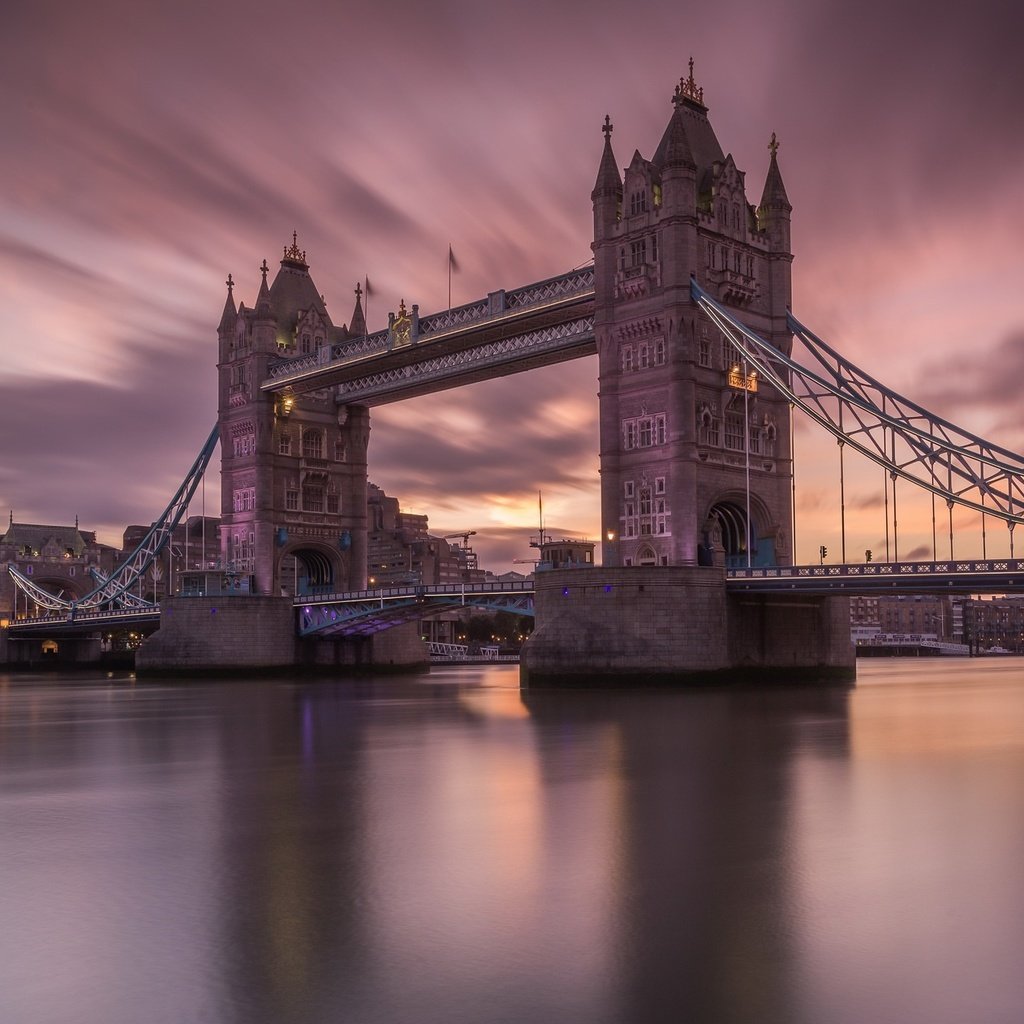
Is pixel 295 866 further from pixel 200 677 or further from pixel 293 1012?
pixel 200 677

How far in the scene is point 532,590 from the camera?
163ft

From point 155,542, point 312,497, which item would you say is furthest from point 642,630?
point 155,542

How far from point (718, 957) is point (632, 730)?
59.8 feet

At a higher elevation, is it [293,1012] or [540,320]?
[540,320]

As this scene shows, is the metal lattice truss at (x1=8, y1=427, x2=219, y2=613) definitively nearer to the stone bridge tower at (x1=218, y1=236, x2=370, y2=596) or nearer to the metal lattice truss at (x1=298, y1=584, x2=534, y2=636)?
the stone bridge tower at (x1=218, y1=236, x2=370, y2=596)

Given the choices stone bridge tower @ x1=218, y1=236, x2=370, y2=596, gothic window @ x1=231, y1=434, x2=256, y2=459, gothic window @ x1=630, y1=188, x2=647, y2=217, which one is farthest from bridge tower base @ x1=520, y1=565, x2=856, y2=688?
gothic window @ x1=231, y1=434, x2=256, y2=459

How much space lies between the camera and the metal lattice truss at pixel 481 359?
51531 millimetres

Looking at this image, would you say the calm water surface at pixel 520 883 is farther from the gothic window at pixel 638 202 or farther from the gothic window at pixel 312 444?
the gothic window at pixel 312 444

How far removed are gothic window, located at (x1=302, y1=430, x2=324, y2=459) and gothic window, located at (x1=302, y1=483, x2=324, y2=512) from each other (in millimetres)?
1684

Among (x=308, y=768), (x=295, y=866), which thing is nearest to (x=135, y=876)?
(x=295, y=866)

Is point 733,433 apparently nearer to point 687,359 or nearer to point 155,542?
point 687,359

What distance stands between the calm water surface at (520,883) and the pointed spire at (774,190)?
3042 centimetres

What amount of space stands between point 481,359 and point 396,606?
13103 millimetres

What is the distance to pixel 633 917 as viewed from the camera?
33.2ft
